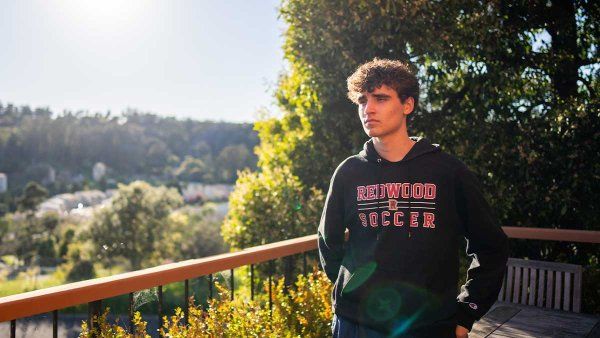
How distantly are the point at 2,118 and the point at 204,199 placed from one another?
3357 cm

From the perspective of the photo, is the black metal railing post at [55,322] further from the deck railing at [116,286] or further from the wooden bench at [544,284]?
the wooden bench at [544,284]

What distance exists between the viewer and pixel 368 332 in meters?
1.91

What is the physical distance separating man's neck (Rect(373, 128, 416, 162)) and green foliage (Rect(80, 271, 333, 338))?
1715mm

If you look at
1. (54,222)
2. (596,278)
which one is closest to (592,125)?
(596,278)

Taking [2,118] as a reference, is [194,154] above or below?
below

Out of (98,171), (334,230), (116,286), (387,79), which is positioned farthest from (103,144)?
(387,79)

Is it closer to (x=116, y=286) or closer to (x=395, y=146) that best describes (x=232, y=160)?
(x=116, y=286)

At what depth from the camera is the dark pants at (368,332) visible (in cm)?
185

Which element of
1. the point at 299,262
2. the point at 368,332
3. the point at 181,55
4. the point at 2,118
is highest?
the point at 181,55

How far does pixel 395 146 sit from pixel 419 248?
46 centimetres

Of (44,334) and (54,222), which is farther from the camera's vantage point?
(54,222)

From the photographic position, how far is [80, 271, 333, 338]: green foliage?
293 centimetres

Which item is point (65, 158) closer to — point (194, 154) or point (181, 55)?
point (194, 154)

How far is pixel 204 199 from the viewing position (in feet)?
232
